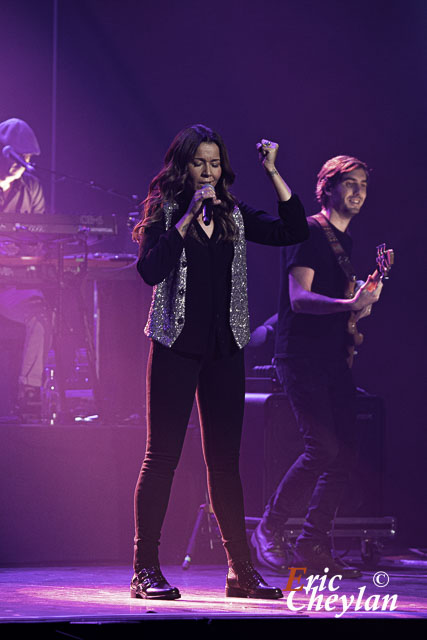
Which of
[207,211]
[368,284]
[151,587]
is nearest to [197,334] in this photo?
[207,211]

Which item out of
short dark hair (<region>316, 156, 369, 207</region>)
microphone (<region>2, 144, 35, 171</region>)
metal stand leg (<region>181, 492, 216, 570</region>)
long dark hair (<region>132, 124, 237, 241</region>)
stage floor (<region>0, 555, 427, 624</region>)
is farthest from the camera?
microphone (<region>2, 144, 35, 171</region>)

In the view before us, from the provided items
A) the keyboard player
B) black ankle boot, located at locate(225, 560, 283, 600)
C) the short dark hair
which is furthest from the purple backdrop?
black ankle boot, located at locate(225, 560, 283, 600)

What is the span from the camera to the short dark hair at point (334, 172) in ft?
13.7

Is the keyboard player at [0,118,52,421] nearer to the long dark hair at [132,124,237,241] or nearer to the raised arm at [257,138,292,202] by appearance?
the long dark hair at [132,124,237,241]

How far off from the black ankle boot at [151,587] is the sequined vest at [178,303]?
72 cm

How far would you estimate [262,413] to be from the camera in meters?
4.43

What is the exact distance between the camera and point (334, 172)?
4.19 meters

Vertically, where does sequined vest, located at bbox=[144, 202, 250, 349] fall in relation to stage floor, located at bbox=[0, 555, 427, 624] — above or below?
above

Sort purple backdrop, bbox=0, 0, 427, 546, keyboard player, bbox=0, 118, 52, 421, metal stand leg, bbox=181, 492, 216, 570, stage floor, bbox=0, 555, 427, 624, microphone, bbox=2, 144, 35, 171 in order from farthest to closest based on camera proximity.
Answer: microphone, bbox=2, 144, 35, 171 → keyboard player, bbox=0, 118, 52, 421 → purple backdrop, bbox=0, 0, 427, 546 → metal stand leg, bbox=181, 492, 216, 570 → stage floor, bbox=0, 555, 427, 624

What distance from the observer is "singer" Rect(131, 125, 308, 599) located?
113 inches

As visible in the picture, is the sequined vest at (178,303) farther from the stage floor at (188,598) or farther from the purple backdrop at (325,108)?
the purple backdrop at (325,108)

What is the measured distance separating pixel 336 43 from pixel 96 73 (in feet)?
8.21

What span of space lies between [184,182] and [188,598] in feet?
4.47

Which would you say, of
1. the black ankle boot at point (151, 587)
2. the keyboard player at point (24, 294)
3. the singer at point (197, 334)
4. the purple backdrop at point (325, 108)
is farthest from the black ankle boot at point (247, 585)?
the purple backdrop at point (325, 108)
